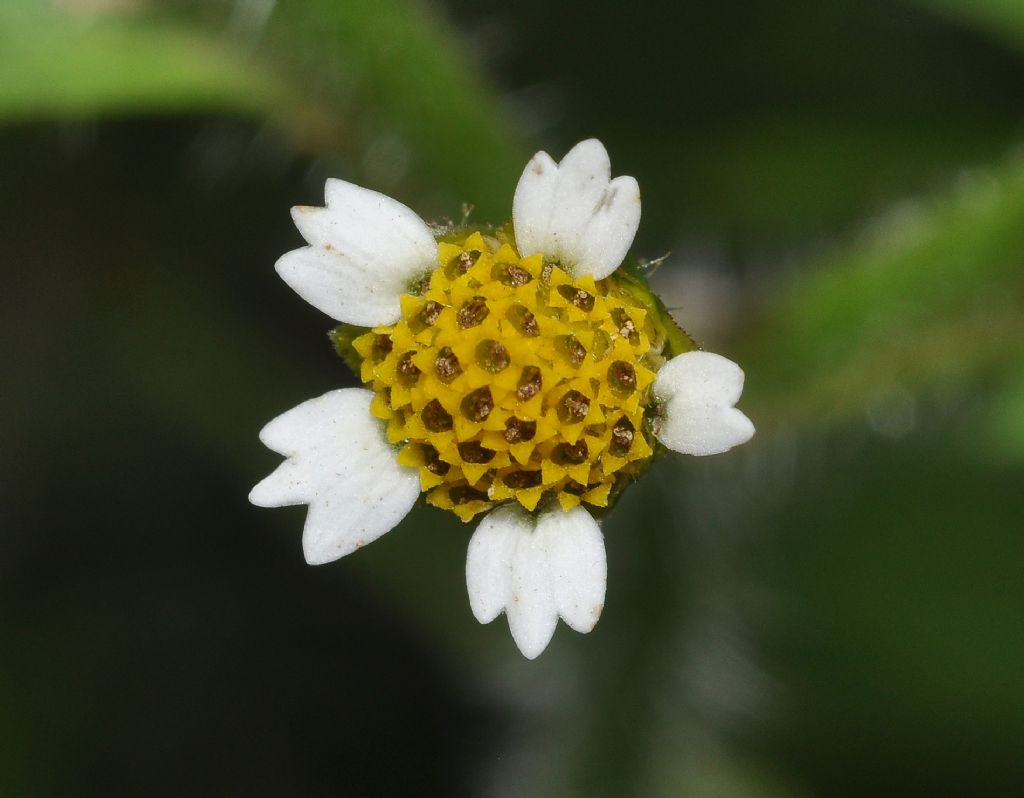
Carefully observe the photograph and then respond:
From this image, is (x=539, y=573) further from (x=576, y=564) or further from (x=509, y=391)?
(x=509, y=391)

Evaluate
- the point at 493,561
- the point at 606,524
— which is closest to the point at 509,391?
the point at 493,561

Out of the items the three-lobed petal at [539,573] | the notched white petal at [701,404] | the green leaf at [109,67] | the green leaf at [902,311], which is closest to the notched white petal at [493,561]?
the three-lobed petal at [539,573]

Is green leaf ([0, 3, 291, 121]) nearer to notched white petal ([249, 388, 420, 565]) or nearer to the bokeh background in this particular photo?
the bokeh background

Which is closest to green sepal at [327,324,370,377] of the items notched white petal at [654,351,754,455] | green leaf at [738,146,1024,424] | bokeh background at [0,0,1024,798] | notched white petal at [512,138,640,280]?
notched white petal at [512,138,640,280]

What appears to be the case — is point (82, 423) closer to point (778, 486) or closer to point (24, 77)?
point (24, 77)

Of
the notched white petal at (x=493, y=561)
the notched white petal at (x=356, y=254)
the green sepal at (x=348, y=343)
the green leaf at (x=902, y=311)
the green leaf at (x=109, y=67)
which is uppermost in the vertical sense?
the green leaf at (x=902, y=311)

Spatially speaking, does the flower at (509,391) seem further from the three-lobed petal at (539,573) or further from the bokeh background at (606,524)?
the bokeh background at (606,524)
